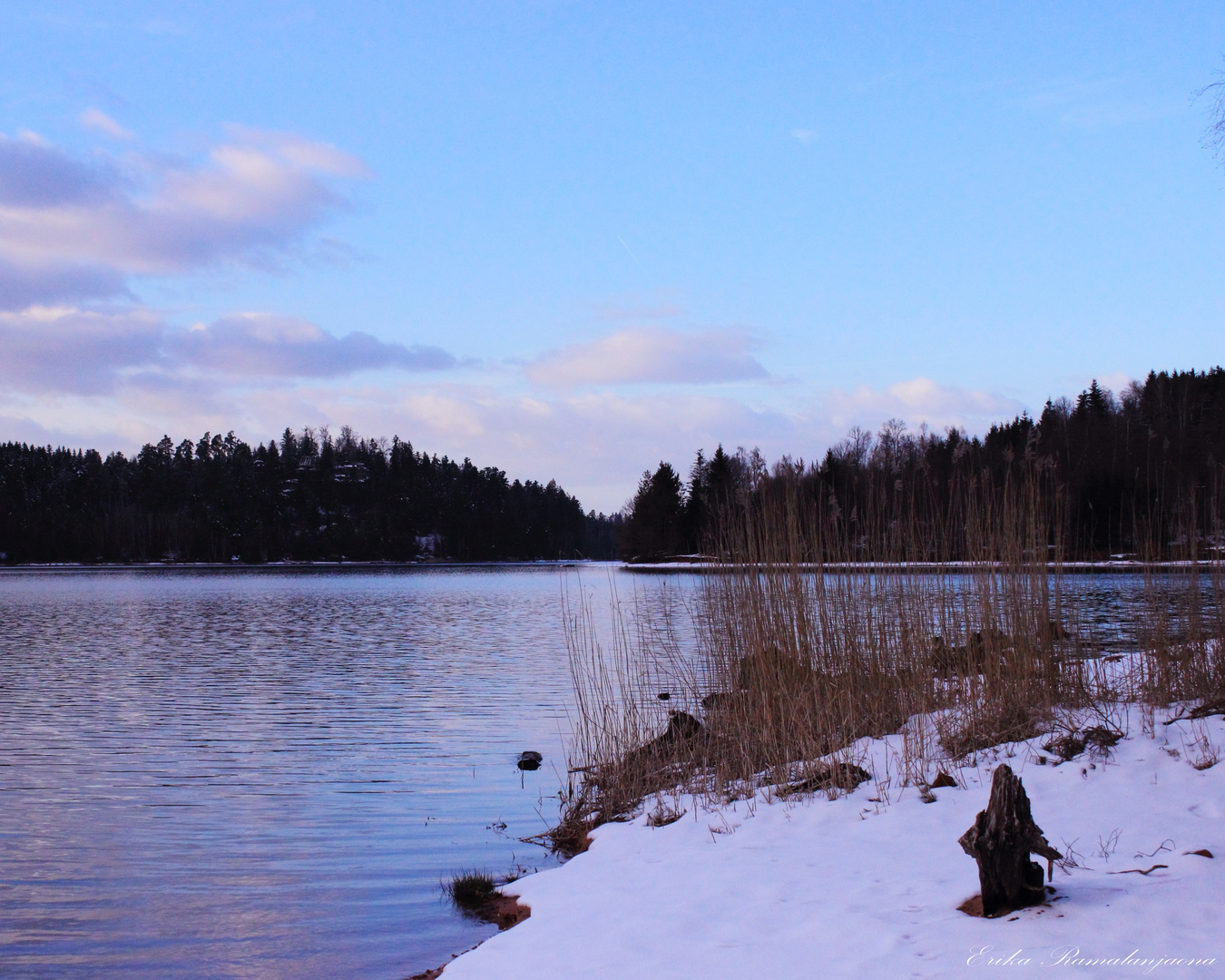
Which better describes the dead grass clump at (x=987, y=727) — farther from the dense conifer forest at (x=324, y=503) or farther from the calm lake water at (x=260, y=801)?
the dense conifer forest at (x=324, y=503)

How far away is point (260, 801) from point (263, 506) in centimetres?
11860

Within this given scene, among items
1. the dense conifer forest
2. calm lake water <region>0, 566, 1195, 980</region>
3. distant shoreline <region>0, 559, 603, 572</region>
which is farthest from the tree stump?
distant shoreline <region>0, 559, 603, 572</region>

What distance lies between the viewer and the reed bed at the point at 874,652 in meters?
7.70

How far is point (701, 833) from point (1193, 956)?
358 centimetres

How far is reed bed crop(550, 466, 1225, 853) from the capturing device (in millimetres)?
7695

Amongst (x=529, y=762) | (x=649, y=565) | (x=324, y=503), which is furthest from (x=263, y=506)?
(x=529, y=762)

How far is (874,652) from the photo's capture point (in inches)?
356

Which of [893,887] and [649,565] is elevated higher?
[893,887]

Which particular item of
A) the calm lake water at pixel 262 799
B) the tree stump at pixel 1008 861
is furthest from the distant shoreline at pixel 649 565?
the tree stump at pixel 1008 861

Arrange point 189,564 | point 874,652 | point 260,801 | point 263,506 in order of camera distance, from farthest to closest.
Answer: point 263,506, point 189,564, point 260,801, point 874,652

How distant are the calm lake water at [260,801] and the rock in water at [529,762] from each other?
0.15 meters

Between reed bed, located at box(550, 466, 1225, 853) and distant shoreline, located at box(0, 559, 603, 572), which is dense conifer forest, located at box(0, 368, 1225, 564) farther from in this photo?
reed bed, located at box(550, 466, 1225, 853)

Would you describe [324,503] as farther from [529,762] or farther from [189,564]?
[529,762]

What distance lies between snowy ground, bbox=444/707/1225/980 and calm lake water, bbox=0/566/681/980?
44.6 inches
